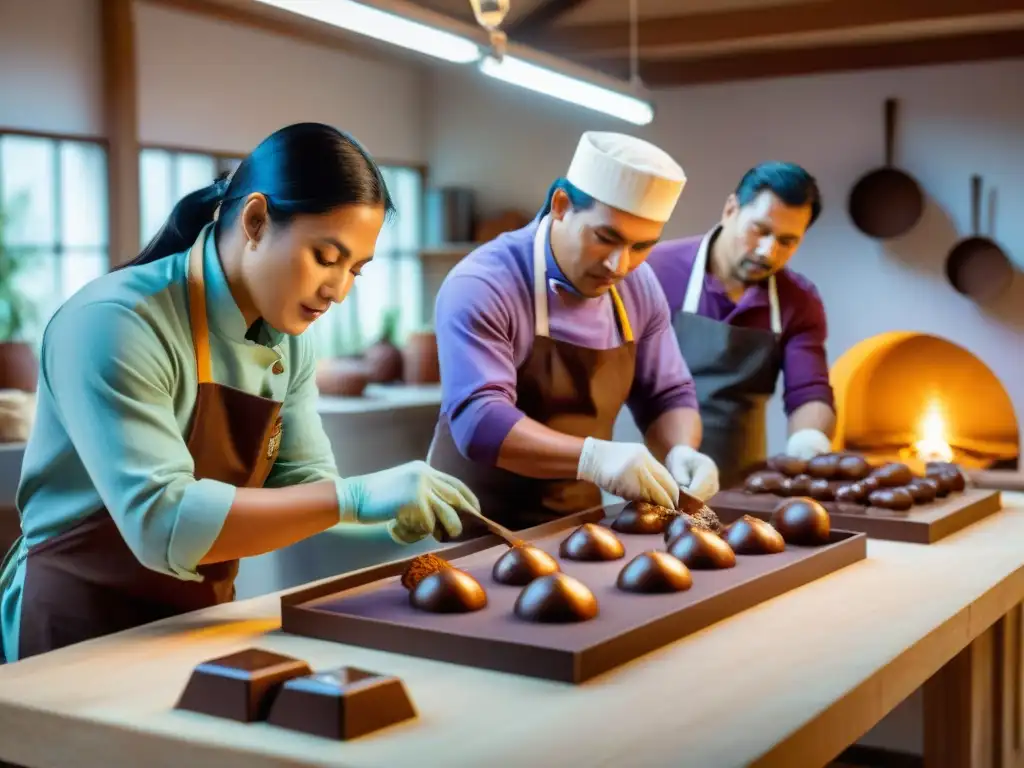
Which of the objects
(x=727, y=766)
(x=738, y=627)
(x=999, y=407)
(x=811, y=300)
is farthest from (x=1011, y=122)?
(x=727, y=766)

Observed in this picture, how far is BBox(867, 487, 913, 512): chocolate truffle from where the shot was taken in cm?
274

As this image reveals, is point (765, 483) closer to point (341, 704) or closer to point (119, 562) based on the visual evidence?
point (119, 562)

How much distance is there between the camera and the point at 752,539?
7.36ft

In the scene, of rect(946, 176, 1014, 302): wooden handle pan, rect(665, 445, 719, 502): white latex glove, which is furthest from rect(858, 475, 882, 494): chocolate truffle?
rect(946, 176, 1014, 302): wooden handle pan

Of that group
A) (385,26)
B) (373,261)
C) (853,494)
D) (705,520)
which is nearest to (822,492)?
(853,494)

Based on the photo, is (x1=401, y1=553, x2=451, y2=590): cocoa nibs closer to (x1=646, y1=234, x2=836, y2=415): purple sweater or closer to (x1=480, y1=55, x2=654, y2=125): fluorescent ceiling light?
(x1=646, y1=234, x2=836, y2=415): purple sweater

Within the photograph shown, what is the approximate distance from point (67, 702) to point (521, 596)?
0.61 m

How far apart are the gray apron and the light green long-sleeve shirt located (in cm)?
197

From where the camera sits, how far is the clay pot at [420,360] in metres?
7.03

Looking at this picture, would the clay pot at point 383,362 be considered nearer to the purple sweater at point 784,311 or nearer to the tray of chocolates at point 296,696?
the purple sweater at point 784,311

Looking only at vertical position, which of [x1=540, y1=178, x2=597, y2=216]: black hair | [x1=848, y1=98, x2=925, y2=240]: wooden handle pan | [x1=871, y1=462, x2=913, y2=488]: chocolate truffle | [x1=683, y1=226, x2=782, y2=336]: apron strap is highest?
Answer: [x1=848, y1=98, x2=925, y2=240]: wooden handle pan

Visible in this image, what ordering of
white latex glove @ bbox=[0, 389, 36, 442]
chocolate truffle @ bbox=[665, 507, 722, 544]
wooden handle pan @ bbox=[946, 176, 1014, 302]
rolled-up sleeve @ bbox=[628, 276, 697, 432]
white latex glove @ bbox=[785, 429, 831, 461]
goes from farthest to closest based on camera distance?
1. wooden handle pan @ bbox=[946, 176, 1014, 302]
2. white latex glove @ bbox=[0, 389, 36, 442]
3. white latex glove @ bbox=[785, 429, 831, 461]
4. rolled-up sleeve @ bbox=[628, 276, 697, 432]
5. chocolate truffle @ bbox=[665, 507, 722, 544]

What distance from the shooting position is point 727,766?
131 cm

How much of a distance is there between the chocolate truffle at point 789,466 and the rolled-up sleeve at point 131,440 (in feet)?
5.20
